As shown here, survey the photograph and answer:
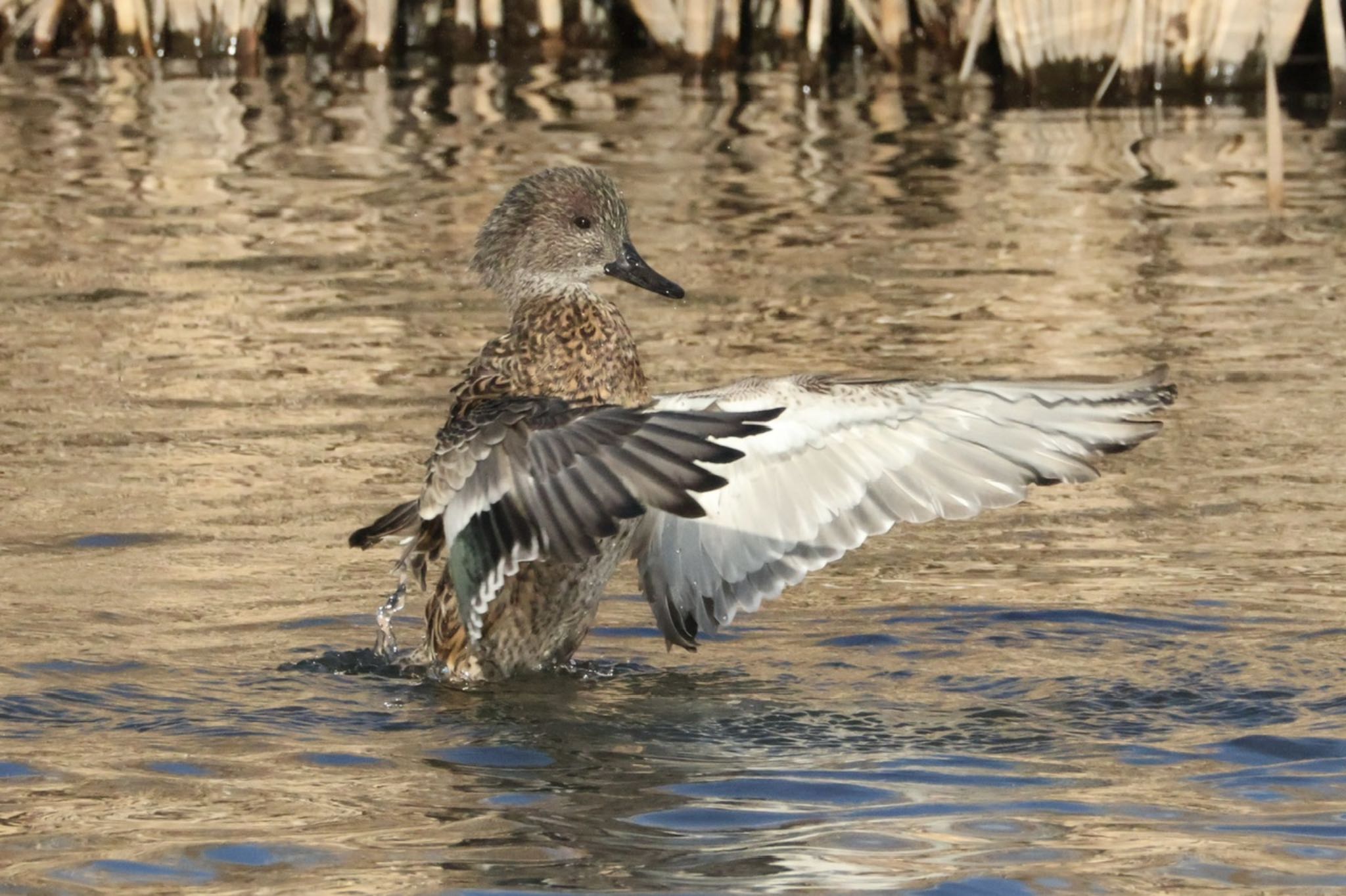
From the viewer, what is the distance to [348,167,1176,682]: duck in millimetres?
4805

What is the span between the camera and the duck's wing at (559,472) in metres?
4.66

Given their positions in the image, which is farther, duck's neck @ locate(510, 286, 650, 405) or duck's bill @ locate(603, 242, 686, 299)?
duck's bill @ locate(603, 242, 686, 299)

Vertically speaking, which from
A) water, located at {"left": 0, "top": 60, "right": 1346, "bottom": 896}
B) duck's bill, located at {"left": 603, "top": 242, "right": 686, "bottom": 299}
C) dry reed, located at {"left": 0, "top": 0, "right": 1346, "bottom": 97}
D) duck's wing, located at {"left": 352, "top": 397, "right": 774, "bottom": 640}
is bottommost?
water, located at {"left": 0, "top": 60, "right": 1346, "bottom": 896}

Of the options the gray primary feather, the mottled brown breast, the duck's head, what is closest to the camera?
the gray primary feather

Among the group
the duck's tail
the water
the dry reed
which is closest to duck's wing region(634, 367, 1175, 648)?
the water

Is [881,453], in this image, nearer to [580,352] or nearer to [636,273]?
[580,352]

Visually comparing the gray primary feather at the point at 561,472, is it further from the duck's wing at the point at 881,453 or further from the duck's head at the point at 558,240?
the duck's head at the point at 558,240

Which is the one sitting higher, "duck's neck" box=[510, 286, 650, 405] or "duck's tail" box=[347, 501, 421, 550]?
"duck's neck" box=[510, 286, 650, 405]

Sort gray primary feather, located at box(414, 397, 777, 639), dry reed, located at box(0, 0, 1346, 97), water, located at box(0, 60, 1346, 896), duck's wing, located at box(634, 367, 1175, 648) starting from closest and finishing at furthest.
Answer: water, located at box(0, 60, 1346, 896), gray primary feather, located at box(414, 397, 777, 639), duck's wing, located at box(634, 367, 1175, 648), dry reed, located at box(0, 0, 1346, 97)

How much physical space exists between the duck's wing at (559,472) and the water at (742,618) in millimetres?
549

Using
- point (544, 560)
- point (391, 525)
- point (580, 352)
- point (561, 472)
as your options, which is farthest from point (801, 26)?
point (561, 472)

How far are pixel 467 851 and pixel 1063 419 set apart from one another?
1850 mm

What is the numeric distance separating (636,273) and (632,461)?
66.2 inches

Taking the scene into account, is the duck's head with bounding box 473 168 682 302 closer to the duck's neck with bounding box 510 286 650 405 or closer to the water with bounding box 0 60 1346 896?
the duck's neck with bounding box 510 286 650 405
